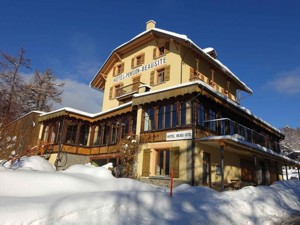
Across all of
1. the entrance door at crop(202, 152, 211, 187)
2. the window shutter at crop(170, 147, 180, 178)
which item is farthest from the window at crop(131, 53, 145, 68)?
the entrance door at crop(202, 152, 211, 187)

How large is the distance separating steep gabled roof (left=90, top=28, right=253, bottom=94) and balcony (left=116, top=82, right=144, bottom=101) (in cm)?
440

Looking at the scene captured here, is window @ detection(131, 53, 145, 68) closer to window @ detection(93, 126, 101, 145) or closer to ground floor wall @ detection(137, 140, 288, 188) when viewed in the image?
window @ detection(93, 126, 101, 145)

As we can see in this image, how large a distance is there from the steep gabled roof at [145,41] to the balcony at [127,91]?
440cm

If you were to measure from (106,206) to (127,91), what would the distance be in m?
19.4

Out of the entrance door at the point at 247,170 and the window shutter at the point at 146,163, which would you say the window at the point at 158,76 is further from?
the entrance door at the point at 247,170

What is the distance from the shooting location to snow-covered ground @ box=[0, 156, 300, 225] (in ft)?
17.2

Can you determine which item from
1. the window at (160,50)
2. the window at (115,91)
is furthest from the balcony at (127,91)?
the window at (160,50)

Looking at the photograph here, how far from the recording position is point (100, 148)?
2202 centimetres

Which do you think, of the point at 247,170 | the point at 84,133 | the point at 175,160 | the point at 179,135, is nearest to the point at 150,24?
the point at 84,133

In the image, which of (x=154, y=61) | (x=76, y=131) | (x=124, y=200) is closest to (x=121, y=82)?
(x=154, y=61)

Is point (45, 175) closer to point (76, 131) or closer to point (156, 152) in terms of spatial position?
point (156, 152)

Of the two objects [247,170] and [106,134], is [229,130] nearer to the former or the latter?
[247,170]

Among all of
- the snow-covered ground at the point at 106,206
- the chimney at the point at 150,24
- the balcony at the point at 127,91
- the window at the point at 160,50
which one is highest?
the chimney at the point at 150,24

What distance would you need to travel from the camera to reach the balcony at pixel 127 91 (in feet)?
77.0
